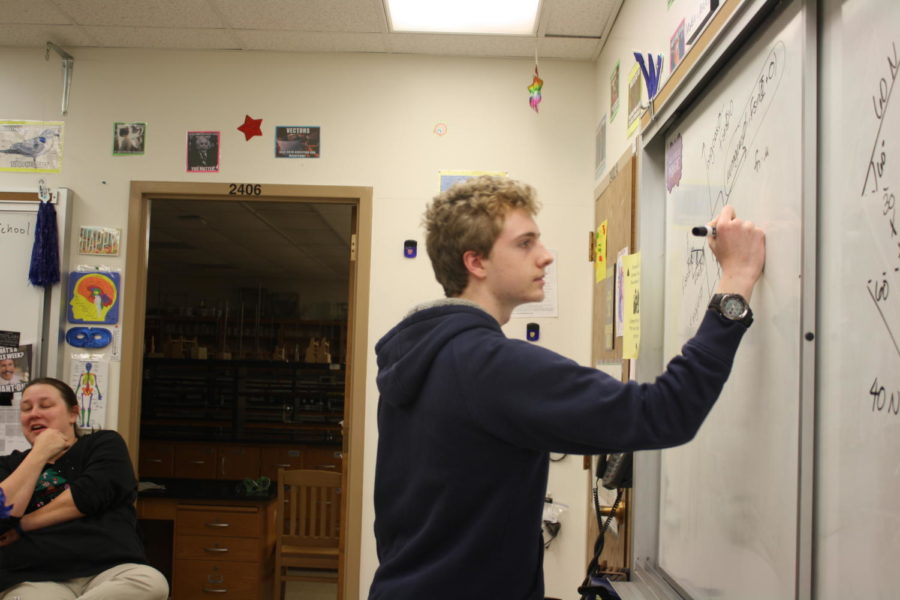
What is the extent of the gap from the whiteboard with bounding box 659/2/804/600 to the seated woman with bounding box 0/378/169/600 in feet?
6.01

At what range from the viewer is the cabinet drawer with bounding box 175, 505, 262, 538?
3889 mm

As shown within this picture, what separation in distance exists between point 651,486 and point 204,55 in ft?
8.54

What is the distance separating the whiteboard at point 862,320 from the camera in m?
0.84

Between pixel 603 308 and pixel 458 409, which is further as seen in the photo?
pixel 603 308

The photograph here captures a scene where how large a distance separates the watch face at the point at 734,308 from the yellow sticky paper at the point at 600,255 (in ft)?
5.25

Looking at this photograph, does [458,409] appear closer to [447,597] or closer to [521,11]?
[447,597]

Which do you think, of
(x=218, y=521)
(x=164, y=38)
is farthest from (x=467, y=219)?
(x=218, y=521)

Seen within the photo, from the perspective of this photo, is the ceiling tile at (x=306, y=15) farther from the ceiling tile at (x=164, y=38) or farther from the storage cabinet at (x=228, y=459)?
the storage cabinet at (x=228, y=459)

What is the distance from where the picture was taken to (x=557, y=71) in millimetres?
3043

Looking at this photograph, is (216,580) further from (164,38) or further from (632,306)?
(632,306)

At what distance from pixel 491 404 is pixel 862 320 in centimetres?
50

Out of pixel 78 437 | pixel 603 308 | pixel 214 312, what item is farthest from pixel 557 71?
pixel 214 312

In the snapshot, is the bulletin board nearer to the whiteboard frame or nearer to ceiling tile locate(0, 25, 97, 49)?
the whiteboard frame

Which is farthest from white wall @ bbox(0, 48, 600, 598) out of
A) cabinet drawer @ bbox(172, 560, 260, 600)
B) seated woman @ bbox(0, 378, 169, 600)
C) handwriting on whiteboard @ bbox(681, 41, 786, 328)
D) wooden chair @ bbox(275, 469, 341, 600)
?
handwriting on whiteboard @ bbox(681, 41, 786, 328)
